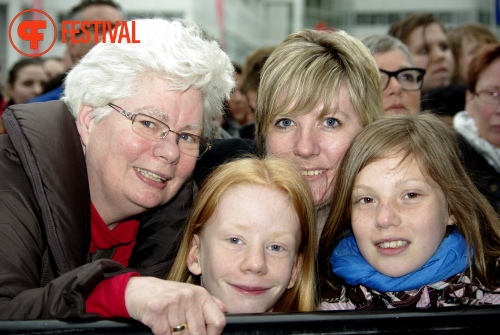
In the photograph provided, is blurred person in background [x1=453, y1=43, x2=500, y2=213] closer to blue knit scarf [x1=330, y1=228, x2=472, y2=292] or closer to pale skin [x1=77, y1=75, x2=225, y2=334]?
blue knit scarf [x1=330, y1=228, x2=472, y2=292]

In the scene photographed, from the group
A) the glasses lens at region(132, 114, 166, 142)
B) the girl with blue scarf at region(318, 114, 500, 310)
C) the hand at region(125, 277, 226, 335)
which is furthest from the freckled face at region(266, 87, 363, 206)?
the hand at region(125, 277, 226, 335)

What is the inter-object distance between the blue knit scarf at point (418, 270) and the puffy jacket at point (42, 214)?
2.36 ft

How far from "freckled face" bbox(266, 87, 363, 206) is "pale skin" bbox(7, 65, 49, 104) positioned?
183 inches

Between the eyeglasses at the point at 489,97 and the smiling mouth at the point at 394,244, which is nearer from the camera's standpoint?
the smiling mouth at the point at 394,244

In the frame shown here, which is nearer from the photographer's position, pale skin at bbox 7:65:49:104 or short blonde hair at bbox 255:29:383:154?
short blonde hair at bbox 255:29:383:154

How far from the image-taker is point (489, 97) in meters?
4.27

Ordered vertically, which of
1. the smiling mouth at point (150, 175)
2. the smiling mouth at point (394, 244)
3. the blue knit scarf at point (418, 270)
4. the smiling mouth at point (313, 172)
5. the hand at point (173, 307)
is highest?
the hand at point (173, 307)

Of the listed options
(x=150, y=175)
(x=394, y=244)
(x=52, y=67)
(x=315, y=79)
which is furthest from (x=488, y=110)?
(x=52, y=67)

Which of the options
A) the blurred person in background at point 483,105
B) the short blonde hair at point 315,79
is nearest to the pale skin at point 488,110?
the blurred person in background at point 483,105

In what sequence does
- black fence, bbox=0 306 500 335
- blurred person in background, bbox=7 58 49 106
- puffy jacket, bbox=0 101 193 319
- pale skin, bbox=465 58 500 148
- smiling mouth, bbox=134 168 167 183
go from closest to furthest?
black fence, bbox=0 306 500 335, puffy jacket, bbox=0 101 193 319, smiling mouth, bbox=134 168 167 183, pale skin, bbox=465 58 500 148, blurred person in background, bbox=7 58 49 106

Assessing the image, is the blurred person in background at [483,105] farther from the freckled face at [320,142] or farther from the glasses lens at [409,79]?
the freckled face at [320,142]

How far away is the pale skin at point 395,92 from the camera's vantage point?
4.09 meters

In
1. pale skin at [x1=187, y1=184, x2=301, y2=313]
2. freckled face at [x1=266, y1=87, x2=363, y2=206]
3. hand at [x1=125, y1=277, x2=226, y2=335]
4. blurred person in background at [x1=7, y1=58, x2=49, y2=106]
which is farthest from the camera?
blurred person in background at [x1=7, y1=58, x2=49, y2=106]

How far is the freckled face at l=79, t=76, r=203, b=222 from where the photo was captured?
2627mm
